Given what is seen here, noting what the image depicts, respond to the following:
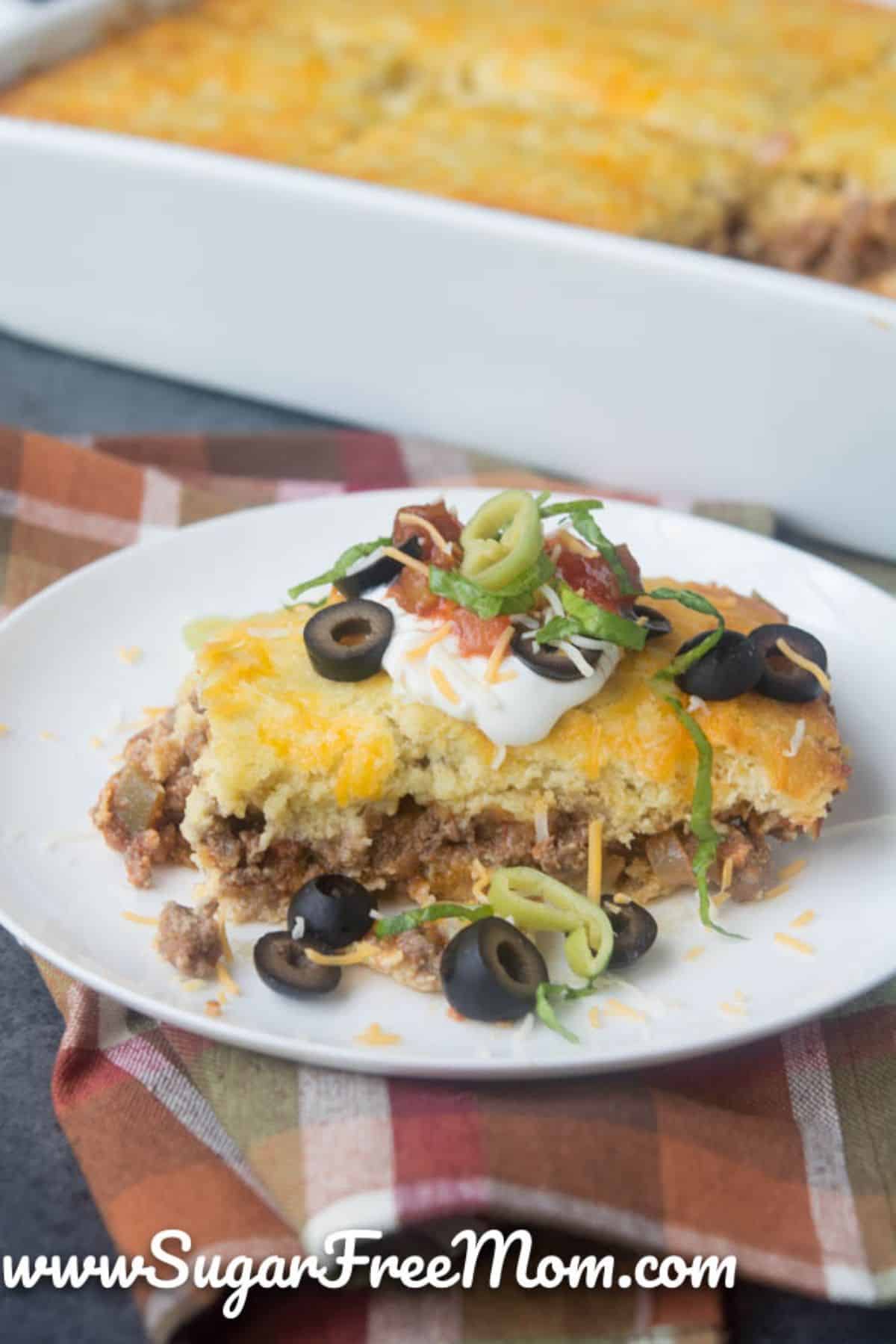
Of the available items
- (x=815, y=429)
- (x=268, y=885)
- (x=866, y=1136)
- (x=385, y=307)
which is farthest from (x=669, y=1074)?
(x=385, y=307)

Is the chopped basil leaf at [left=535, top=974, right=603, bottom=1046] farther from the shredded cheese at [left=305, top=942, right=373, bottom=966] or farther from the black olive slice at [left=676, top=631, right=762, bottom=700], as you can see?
the black olive slice at [left=676, top=631, right=762, bottom=700]

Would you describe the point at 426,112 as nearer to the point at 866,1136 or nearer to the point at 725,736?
the point at 725,736

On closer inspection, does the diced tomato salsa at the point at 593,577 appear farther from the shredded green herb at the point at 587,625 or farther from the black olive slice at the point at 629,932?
the black olive slice at the point at 629,932

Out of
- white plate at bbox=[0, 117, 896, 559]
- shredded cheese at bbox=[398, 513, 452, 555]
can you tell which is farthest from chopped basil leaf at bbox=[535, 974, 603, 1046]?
white plate at bbox=[0, 117, 896, 559]

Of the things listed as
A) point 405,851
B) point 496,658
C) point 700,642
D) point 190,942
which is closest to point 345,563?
point 496,658

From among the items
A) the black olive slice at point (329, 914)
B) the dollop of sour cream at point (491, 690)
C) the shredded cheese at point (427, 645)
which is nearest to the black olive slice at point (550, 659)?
the dollop of sour cream at point (491, 690)

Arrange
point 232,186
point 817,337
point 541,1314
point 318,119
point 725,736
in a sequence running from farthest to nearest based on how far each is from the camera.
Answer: point 318,119, point 232,186, point 817,337, point 725,736, point 541,1314
